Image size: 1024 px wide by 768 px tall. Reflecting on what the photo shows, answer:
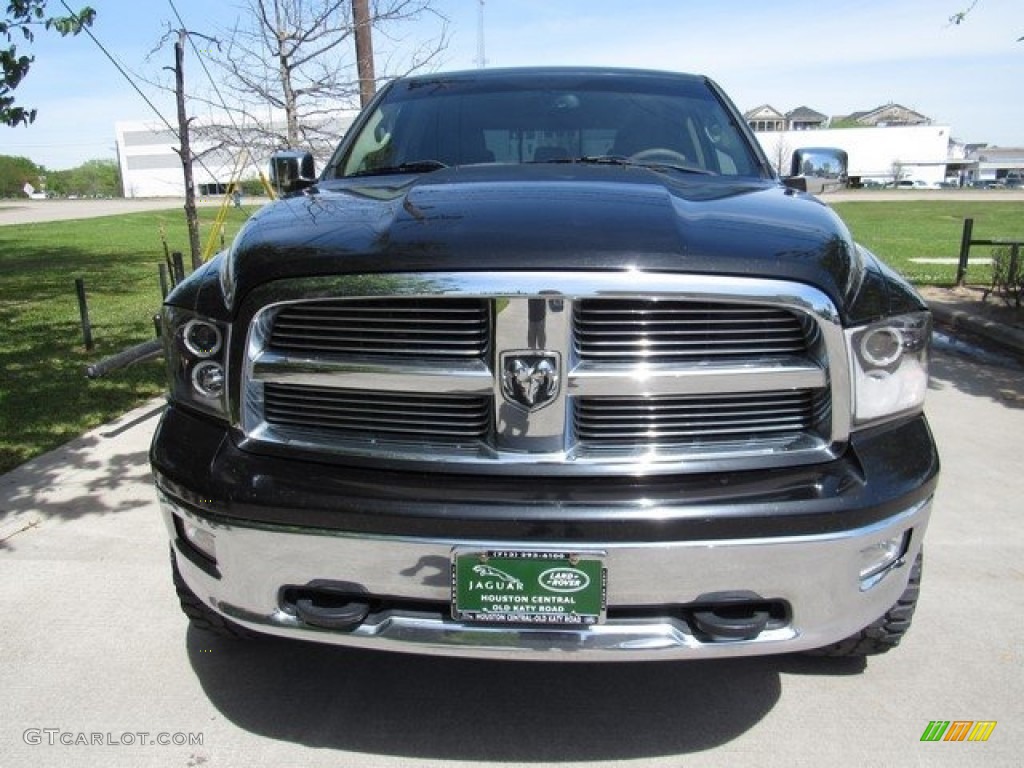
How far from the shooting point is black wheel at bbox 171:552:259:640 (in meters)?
2.58

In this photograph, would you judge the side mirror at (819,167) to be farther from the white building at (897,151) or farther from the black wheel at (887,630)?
the white building at (897,151)

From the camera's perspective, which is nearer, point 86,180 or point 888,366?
point 888,366

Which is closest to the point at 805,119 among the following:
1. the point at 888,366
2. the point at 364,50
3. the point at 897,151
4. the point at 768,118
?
the point at 768,118

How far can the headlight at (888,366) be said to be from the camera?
214cm

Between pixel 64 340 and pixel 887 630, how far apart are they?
7.61 meters

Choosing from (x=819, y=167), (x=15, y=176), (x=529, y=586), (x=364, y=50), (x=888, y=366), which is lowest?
(x=529, y=586)

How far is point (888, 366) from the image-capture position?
219cm

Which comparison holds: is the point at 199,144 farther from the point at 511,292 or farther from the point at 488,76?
the point at 511,292

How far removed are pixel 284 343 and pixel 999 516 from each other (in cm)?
341

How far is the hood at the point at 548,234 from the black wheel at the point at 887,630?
3.15 feet

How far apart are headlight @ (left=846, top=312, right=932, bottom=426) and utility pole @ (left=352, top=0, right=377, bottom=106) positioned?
8.30 m

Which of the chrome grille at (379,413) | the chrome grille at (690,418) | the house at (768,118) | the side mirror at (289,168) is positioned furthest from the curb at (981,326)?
the house at (768,118)

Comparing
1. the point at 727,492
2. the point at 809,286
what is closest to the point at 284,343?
the point at 727,492

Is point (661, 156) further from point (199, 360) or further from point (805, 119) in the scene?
point (805, 119)
